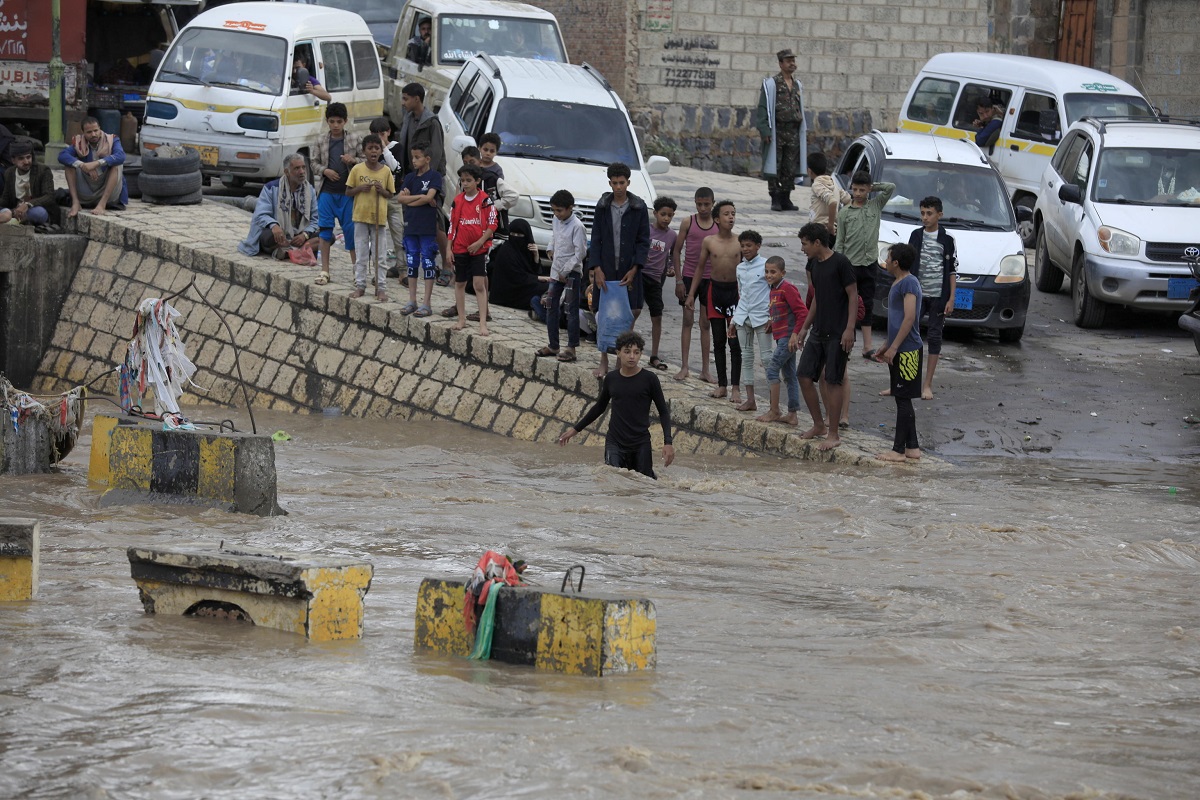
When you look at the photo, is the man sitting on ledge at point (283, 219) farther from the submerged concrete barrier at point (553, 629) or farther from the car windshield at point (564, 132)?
the submerged concrete barrier at point (553, 629)

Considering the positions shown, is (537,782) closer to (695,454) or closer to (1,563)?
(1,563)

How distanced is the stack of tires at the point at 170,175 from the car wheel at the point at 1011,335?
8337 mm

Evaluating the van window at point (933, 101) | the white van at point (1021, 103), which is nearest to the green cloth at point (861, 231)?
the white van at point (1021, 103)

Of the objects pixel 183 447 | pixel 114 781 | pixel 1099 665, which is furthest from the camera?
pixel 183 447

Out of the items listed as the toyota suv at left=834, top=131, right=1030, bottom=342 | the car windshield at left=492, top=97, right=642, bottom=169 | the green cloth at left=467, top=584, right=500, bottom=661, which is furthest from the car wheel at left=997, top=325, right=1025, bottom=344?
the green cloth at left=467, top=584, right=500, bottom=661

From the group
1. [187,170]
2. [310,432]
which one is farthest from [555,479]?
[187,170]

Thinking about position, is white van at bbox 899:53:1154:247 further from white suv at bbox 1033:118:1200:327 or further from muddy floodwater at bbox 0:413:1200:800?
muddy floodwater at bbox 0:413:1200:800

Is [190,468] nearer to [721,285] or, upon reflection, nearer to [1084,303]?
[721,285]

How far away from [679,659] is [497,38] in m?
13.8

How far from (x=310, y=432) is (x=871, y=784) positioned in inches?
352

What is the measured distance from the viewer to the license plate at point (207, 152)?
1695cm

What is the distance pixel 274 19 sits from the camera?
1778 cm

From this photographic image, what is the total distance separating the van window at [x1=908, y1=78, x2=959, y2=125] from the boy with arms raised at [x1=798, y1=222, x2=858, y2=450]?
9.02 meters

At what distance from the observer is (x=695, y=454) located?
12203 mm
